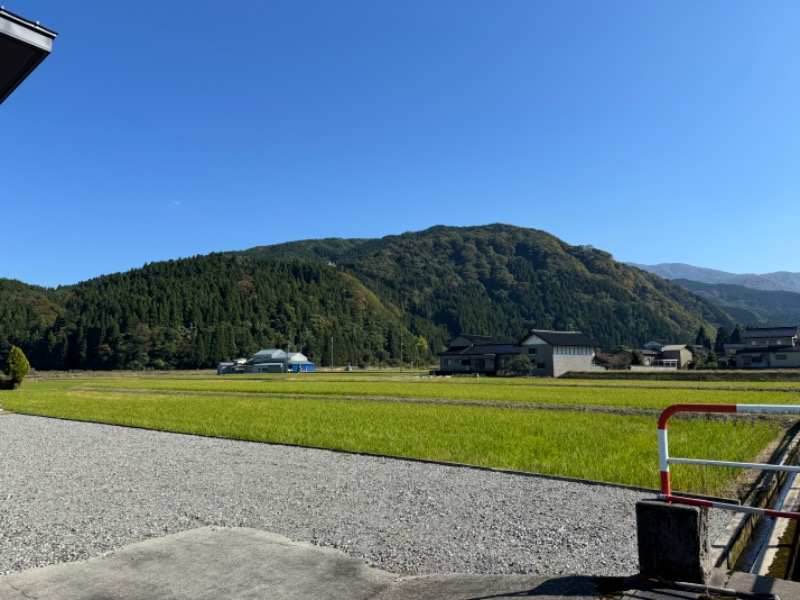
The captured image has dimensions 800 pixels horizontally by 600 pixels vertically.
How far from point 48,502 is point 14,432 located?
12002mm

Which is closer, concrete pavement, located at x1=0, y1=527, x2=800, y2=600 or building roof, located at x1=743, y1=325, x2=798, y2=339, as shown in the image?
concrete pavement, located at x1=0, y1=527, x2=800, y2=600

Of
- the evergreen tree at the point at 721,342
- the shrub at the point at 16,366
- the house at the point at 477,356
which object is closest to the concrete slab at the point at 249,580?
the shrub at the point at 16,366

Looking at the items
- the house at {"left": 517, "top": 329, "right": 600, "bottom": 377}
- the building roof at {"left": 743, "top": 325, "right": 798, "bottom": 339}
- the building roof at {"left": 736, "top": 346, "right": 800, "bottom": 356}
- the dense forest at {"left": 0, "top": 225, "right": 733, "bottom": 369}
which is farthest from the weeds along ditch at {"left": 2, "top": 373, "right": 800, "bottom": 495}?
the dense forest at {"left": 0, "top": 225, "right": 733, "bottom": 369}

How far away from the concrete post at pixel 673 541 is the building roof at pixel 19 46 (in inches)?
252

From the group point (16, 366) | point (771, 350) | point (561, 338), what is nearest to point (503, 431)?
point (16, 366)

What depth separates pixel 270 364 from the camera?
111 m

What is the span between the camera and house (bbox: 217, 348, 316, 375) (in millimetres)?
109125

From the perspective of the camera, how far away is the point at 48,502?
844 cm

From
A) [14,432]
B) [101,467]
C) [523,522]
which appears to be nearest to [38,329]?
[14,432]

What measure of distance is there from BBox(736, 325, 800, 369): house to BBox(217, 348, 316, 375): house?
74628 mm

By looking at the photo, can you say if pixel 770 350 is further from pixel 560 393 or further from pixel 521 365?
pixel 560 393

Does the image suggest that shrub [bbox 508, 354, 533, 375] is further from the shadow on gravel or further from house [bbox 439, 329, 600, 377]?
the shadow on gravel

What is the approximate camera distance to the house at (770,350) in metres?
66.1

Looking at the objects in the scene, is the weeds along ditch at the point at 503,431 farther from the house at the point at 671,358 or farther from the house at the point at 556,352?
the house at the point at 671,358
